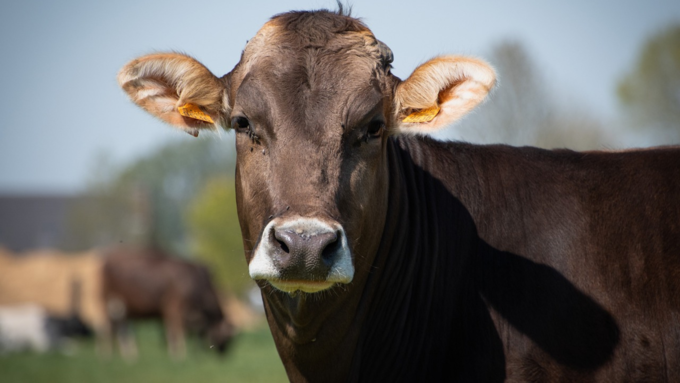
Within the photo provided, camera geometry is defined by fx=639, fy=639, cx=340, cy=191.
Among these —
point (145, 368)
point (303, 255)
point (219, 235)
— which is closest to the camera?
point (303, 255)

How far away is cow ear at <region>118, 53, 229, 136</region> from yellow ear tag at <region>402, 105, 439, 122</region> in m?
1.25

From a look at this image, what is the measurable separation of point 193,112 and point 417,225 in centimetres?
175

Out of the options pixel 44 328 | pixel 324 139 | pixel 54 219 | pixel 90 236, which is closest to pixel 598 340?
pixel 324 139

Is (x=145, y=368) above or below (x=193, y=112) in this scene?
below

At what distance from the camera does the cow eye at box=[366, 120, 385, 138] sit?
3977 millimetres

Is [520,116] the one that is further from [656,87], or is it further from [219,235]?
[219,235]

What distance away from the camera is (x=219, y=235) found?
52531 millimetres

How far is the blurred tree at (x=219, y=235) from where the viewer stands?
166ft

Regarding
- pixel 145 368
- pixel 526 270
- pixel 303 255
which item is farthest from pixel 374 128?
pixel 145 368

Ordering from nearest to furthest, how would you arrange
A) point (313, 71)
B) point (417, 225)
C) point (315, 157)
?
point (315, 157) → point (313, 71) → point (417, 225)

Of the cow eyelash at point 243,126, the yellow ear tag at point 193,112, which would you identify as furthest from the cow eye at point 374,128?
the yellow ear tag at point 193,112

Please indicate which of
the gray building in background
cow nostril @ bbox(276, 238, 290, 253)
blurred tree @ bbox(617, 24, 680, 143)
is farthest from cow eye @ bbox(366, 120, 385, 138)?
the gray building in background

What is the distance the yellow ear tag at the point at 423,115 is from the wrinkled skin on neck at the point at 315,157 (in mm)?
229

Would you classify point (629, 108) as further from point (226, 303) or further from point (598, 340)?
point (226, 303)
